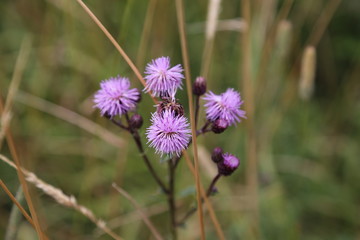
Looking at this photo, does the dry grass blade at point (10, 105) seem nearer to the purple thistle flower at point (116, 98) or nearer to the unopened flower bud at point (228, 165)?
the purple thistle flower at point (116, 98)

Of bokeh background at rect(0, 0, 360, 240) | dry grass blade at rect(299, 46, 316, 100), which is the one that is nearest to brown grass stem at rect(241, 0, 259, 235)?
bokeh background at rect(0, 0, 360, 240)

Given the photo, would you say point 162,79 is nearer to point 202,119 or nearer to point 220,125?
point 220,125

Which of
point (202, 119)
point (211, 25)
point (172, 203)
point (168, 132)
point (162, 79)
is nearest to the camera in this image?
point (168, 132)

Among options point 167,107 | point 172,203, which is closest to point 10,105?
point 172,203

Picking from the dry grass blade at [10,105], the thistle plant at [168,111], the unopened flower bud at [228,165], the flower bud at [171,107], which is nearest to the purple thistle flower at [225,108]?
the thistle plant at [168,111]

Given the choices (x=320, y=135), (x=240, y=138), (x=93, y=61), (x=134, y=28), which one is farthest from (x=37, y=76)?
(x=320, y=135)

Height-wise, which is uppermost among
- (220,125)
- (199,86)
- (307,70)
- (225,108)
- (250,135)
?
(307,70)

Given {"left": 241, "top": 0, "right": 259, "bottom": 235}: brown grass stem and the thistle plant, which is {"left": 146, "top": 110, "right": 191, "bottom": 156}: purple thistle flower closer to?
the thistle plant
